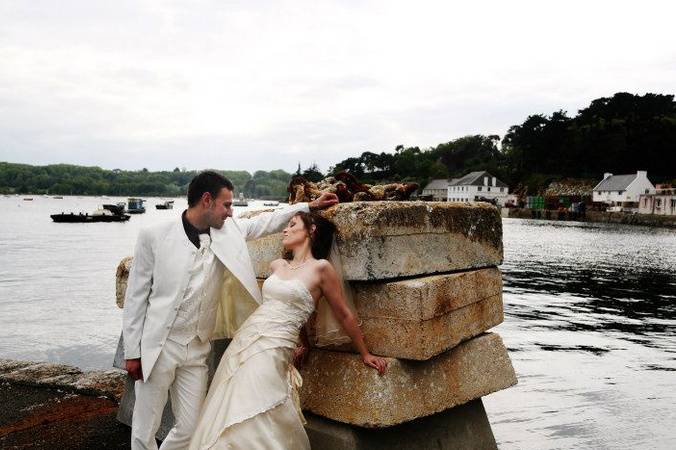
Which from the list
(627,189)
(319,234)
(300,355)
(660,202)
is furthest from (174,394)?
(627,189)

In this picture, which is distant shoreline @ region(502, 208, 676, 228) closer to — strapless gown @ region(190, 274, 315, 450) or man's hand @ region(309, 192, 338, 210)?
man's hand @ region(309, 192, 338, 210)

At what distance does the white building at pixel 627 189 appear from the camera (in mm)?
104431

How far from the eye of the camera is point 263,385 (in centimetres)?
410

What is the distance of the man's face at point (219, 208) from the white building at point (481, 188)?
13532 centimetres

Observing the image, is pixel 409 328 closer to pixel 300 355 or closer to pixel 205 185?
pixel 300 355

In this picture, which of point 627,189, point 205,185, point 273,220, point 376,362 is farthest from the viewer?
point 627,189

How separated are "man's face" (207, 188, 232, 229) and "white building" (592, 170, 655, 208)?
11099 centimetres

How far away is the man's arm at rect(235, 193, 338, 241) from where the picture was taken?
187 inches

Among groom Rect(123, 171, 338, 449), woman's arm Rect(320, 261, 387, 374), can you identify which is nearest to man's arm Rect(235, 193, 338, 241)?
groom Rect(123, 171, 338, 449)

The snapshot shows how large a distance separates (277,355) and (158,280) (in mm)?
971

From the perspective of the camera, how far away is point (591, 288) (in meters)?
23.6

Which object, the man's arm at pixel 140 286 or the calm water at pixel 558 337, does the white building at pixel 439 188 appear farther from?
the man's arm at pixel 140 286

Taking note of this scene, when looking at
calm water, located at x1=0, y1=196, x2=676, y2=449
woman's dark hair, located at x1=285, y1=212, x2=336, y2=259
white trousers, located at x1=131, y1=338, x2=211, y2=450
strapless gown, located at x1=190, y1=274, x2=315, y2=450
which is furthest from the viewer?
calm water, located at x1=0, y1=196, x2=676, y2=449

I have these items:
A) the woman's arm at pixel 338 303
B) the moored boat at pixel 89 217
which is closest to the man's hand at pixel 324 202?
the woman's arm at pixel 338 303
